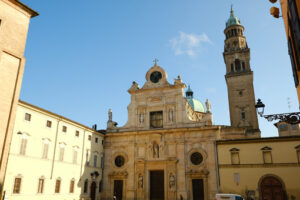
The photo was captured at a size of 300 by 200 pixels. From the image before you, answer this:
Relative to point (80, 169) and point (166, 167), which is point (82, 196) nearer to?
point (80, 169)

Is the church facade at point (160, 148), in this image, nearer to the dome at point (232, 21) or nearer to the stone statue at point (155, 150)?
the stone statue at point (155, 150)

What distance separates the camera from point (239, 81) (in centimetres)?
4806

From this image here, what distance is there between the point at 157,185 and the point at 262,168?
12.7 metres

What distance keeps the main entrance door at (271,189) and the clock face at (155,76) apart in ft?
61.5

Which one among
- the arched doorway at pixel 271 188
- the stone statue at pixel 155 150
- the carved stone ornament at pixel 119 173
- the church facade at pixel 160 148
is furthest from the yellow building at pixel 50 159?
the arched doorway at pixel 271 188

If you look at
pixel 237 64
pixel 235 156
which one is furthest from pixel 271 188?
pixel 237 64

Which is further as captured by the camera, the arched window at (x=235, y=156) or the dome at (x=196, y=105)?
the dome at (x=196, y=105)

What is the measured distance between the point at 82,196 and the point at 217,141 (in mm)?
17451

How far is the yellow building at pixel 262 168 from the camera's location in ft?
86.8

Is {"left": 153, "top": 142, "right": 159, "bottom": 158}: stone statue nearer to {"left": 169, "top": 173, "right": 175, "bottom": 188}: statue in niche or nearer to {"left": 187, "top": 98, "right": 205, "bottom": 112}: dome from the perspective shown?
{"left": 169, "top": 173, "right": 175, "bottom": 188}: statue in niche

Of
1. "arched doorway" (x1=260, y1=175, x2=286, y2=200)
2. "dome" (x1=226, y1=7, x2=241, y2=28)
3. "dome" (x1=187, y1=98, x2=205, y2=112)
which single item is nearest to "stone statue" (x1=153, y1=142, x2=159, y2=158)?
"arched doorway" (x1=260, y1=175, x2=286, y2=200)

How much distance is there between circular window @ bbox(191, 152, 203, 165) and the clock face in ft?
39.0

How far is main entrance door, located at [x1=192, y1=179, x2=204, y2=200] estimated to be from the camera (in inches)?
1167

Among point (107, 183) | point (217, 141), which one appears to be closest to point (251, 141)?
point (217, 141)
